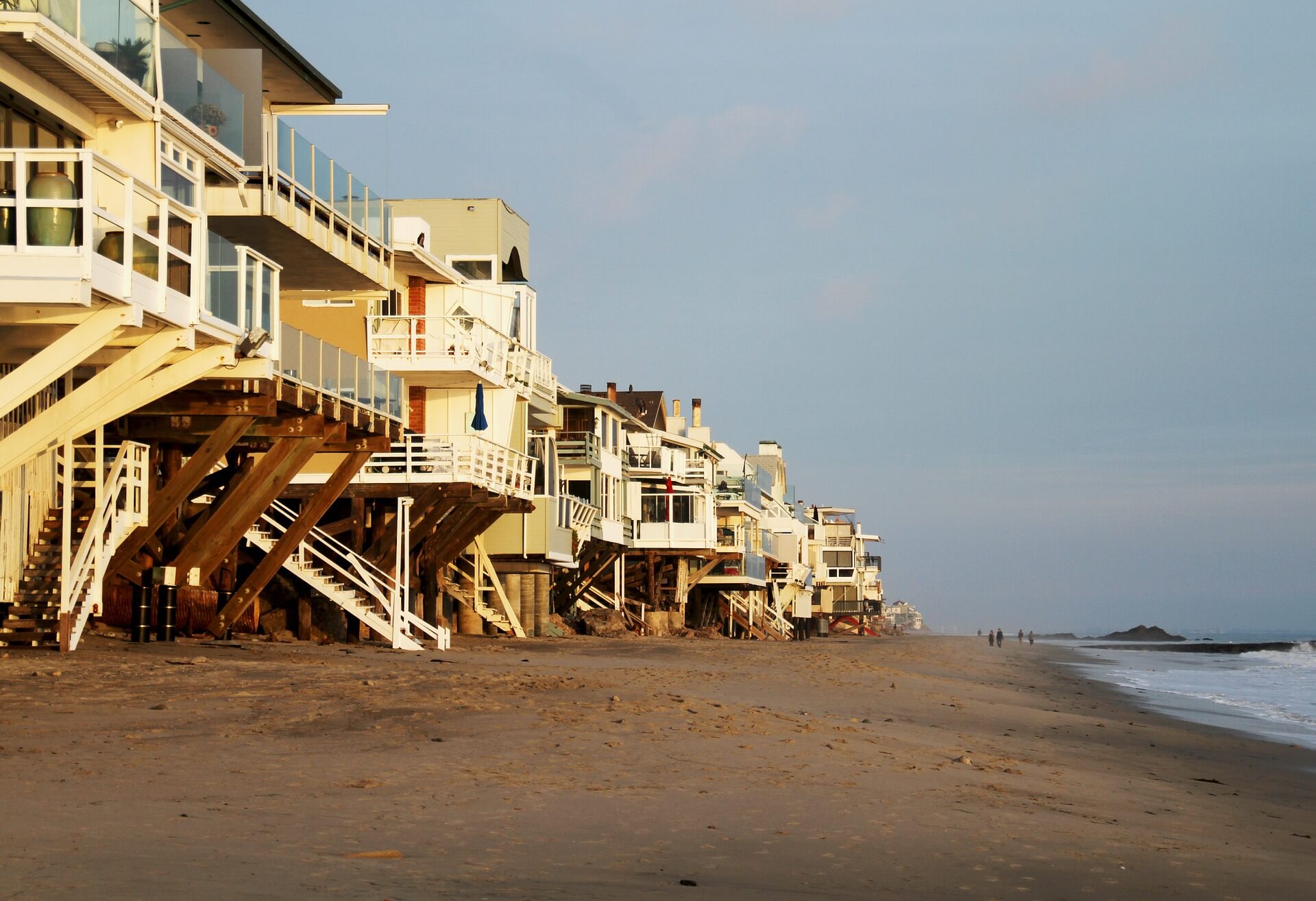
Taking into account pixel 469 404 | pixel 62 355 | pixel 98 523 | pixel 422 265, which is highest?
pixel 422 265

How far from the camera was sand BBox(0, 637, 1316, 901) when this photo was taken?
Result: 24.9ft

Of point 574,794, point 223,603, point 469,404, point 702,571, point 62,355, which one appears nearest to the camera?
point 574,794

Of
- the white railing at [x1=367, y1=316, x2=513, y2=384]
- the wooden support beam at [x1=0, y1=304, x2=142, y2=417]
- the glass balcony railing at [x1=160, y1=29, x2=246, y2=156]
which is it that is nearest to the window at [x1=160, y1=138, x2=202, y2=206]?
the glass balcony railing at [x1=160, y1=29, x2=246, y2=156]

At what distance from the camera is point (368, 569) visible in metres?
30.7

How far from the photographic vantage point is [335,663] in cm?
2023

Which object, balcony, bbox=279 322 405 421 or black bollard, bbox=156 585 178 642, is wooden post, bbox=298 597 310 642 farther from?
black bollard, bbox=156 585 178 642

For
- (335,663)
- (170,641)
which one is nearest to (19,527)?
(170,641)

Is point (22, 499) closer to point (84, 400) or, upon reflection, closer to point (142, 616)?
point (142, 616)

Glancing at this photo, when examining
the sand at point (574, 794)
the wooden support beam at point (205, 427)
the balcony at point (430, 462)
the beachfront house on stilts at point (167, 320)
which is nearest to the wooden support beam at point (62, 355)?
the beachfront house on stilts at point (167, 320)

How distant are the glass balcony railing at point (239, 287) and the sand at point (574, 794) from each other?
14.4 feet

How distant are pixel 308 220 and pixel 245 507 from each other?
4668 mm

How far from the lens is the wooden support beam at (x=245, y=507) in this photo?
79.3ft

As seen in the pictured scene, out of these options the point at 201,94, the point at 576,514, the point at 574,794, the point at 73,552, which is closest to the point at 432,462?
the point at 73,552

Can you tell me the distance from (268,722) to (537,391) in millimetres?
27961
